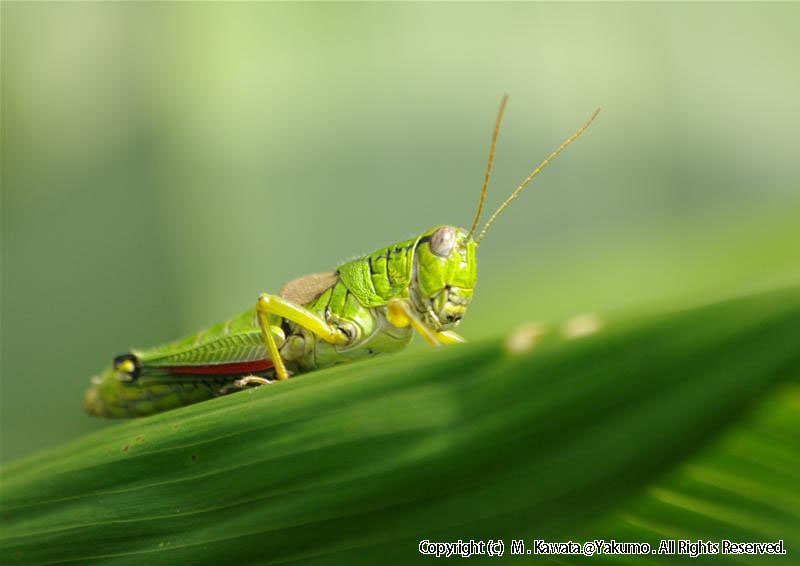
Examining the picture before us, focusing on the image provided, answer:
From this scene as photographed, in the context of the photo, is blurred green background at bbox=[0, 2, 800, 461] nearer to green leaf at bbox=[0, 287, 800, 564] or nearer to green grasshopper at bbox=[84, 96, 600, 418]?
green grasshopper at bbox=[84, 96, 600, 418]

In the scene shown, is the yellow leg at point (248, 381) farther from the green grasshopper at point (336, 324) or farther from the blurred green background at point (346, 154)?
the blurred green background at point (346, 154)

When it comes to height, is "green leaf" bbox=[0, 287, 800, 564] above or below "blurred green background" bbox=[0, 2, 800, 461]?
below

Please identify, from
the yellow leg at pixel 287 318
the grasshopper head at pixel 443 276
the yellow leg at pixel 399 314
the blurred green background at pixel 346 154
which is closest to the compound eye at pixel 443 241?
the grasshopper head at pixel 443 276

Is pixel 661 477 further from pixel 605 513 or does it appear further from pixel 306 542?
pixel 306 542

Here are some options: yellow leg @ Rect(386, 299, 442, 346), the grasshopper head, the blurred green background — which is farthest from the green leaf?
the blurred green background

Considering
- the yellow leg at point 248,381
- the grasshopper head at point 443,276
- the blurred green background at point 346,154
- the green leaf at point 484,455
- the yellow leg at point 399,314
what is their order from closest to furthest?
1. the green leaf at point 484,455
2. the yellow leg at point 248,381
3. the yellow leg at point 399,314
4. the grasshopper head at point 443,276
5. the blurred green background at point 346,154

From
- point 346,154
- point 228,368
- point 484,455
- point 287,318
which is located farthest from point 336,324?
point 346,154

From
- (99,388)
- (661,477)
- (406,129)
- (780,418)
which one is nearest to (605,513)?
(661,477)
